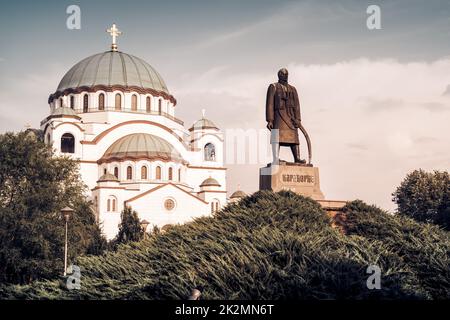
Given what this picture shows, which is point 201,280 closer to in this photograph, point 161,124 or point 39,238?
point 39,238

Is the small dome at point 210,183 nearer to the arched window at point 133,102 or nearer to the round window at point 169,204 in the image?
the round window at point 169,204

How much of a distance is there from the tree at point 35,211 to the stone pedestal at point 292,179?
45.8 feet

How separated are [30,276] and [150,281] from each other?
61.6ft

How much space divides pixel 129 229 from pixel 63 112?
58.0 ft

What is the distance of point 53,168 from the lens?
33281 mm

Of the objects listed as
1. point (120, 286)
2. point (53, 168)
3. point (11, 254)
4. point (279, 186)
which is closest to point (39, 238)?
point (11, 254)

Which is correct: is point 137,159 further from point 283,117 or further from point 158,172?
point 283,117

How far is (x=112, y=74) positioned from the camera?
61.8 meters

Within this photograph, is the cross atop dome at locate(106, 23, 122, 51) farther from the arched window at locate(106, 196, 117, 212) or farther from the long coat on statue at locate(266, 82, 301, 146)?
the long coat on statue at locate(266, 82, 301, 146)

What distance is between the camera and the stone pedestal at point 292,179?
60.2 feet

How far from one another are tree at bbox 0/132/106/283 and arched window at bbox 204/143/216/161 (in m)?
30.2

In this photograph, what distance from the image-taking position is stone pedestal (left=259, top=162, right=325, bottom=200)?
18.3 m

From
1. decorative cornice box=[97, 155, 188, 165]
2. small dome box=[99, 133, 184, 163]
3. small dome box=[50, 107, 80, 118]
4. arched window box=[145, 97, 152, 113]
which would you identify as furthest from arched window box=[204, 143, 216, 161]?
small dome box=[50, 107, 80, 118]

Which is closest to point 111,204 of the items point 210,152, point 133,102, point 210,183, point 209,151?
point 210,183
